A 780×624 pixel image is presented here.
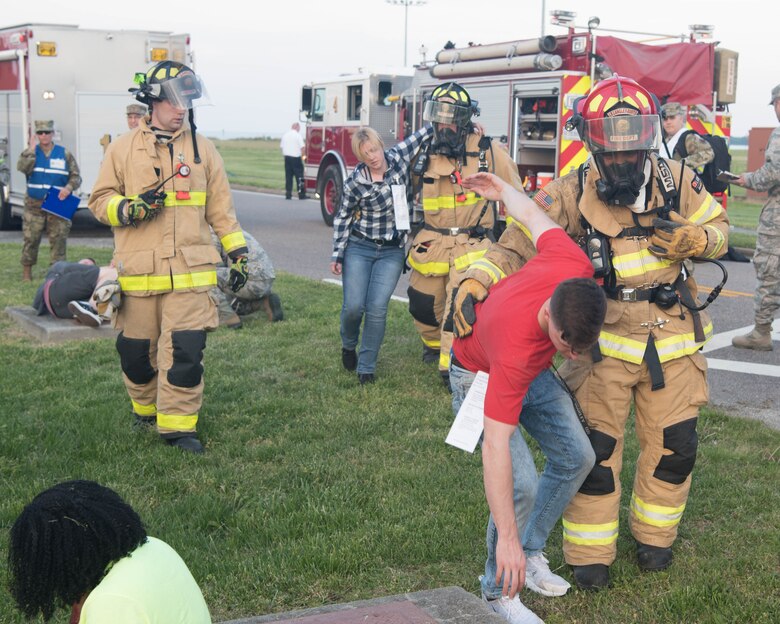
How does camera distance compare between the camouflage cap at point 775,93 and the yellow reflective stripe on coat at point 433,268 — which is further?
the camouflage cap at point 775,93

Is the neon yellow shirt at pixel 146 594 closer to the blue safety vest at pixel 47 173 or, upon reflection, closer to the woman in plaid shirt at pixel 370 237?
the woman in plaid shirt at pixel 370 237

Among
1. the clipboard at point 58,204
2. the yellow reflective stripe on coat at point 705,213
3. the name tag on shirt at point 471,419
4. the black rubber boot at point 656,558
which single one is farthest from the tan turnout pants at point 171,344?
the clipboard at point 58,204

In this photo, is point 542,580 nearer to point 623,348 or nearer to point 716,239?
point 623,348

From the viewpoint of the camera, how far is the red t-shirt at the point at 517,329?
3.30 m

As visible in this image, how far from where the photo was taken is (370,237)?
7324mm

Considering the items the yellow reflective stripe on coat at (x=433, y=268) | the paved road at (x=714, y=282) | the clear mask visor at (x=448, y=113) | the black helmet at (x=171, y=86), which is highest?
the black helmet at (x=171, y=86)

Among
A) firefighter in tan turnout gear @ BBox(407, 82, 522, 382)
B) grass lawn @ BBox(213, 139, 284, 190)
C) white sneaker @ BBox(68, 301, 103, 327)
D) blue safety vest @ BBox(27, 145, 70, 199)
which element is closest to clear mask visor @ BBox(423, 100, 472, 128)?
firefighter in tan turnout gear @ BBox(407, 82, 522, 382)

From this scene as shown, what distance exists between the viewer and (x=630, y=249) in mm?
4125

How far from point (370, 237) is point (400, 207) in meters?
0.36

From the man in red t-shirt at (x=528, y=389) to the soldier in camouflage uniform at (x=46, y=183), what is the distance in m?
9.18

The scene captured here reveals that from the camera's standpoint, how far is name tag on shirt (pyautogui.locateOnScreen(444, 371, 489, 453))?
11.6ft

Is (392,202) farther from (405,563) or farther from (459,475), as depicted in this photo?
(405,563)

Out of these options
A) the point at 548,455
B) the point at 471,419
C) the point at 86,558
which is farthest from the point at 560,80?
the point at 86,558

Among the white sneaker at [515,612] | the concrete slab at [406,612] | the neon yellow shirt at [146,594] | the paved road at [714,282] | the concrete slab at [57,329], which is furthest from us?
the concrete slab at [57,329]
